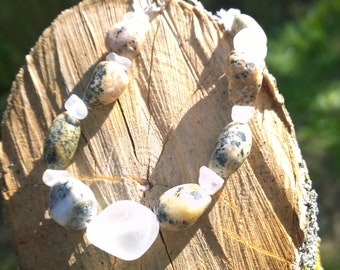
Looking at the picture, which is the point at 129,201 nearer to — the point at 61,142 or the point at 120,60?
the point at 61,142

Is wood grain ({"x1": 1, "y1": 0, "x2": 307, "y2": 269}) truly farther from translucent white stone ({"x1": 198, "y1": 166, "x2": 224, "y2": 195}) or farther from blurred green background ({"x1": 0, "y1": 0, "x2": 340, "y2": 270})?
blurred green background ({"x1": 0, "y1": 0, "x2": 340, "y2": 270})

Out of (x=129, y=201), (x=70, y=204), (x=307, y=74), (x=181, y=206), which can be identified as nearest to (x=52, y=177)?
(x=70, y=204)

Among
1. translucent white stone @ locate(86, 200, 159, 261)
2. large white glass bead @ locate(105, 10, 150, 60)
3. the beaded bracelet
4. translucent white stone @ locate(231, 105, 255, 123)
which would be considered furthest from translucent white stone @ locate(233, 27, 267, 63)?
translucent white stone @ locate(86, 200, 159, 261)

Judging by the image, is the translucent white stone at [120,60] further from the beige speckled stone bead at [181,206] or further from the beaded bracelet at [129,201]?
the beige speckled stone bead at [181,206]

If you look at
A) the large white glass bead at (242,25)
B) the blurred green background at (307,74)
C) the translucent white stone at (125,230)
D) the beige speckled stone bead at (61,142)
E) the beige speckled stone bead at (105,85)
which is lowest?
the blurred green background at (307,74)

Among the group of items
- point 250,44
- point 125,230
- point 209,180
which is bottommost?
point 125,230

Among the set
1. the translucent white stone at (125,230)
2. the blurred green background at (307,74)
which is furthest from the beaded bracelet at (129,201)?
the blurred green background at (307,74)
